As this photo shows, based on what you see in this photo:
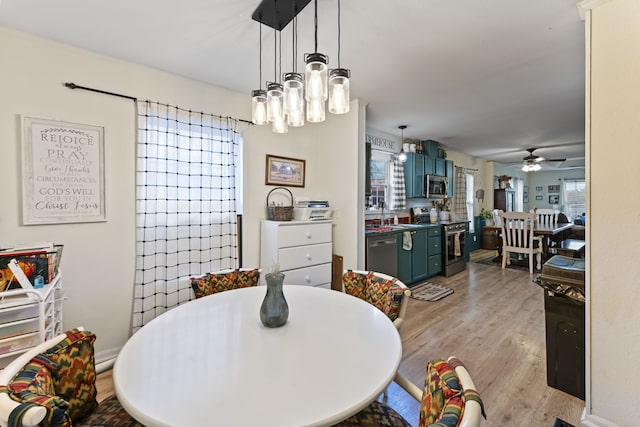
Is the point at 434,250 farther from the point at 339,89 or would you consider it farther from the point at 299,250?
the point at 339,89

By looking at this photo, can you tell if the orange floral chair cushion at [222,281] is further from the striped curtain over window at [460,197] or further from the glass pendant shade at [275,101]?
the striped curtain over window at [460,197]

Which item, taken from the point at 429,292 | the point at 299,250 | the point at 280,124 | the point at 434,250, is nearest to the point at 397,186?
the point at 434,250

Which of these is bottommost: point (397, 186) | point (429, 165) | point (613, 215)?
point (613, 215)

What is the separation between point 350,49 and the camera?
207 centimetres

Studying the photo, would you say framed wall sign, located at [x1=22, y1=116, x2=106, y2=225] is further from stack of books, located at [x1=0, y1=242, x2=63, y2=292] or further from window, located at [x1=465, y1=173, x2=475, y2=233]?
window, located at [x1=465, y1=173, x2=475, y2=233]

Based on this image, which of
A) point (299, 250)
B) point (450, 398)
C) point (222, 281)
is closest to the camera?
point (450, 398)

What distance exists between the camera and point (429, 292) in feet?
12.5

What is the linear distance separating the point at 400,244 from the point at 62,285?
3.44 m

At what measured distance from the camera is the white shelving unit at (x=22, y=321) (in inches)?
58.6

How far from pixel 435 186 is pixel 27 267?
17.0ft

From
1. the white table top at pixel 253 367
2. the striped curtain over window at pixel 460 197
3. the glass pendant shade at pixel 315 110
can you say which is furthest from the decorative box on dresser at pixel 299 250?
the striped curtain over window at pixel 460 197

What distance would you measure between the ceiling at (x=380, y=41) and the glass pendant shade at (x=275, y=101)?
0.54 metres

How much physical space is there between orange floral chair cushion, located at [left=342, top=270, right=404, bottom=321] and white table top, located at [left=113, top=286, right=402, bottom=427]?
0.20 m

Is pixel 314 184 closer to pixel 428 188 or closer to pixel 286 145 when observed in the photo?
pixel 286 145
